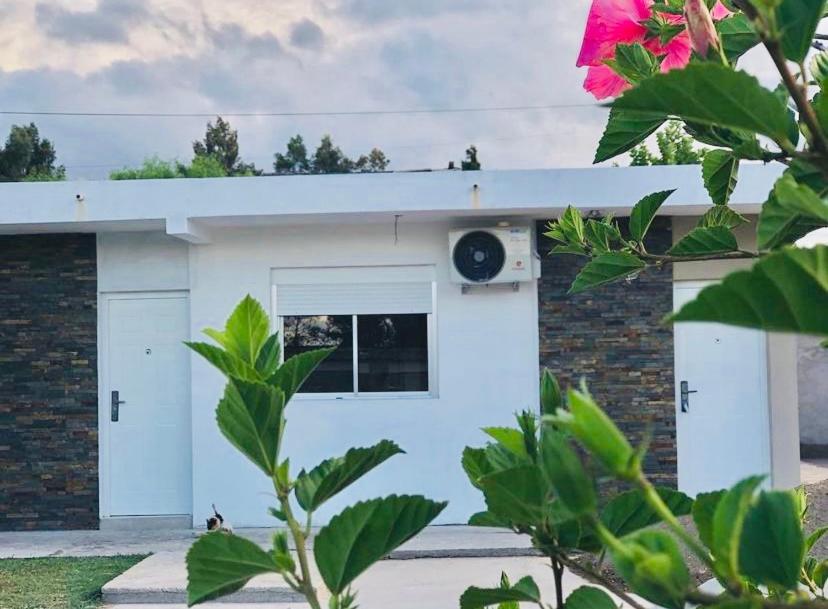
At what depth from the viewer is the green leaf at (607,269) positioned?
127cm

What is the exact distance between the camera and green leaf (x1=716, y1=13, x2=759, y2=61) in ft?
3.65

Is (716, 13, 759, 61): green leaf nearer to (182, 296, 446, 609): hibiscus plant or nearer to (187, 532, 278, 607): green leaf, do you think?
(182, 296, 446, 609): hibiscus plant

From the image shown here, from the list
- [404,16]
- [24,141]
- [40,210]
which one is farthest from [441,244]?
[24,141]

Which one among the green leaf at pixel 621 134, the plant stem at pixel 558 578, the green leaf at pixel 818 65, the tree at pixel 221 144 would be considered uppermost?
the tree at pixel 221 144

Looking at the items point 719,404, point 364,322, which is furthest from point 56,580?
point 719,404

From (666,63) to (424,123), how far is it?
37.0m

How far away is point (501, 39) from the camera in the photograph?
17.9 metres

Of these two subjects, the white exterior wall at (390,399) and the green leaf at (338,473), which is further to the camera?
the white exterior wall at (390,399)

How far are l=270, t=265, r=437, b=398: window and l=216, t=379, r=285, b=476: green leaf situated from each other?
30.9 ft

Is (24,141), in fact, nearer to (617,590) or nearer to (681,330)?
(681,330)

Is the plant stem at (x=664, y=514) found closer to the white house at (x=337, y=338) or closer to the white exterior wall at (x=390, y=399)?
the white house at (x=337, y=338)

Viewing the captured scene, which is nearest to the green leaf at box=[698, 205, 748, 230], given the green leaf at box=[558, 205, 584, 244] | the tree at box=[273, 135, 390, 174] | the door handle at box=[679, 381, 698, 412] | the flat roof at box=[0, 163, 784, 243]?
the green leaf at box=[558, 205, 584, 244]

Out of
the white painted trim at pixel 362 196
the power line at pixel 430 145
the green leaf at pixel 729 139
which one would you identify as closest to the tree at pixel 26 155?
the power line at pixel 430 145

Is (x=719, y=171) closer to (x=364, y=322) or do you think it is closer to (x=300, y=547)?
(x=300, y=547)
